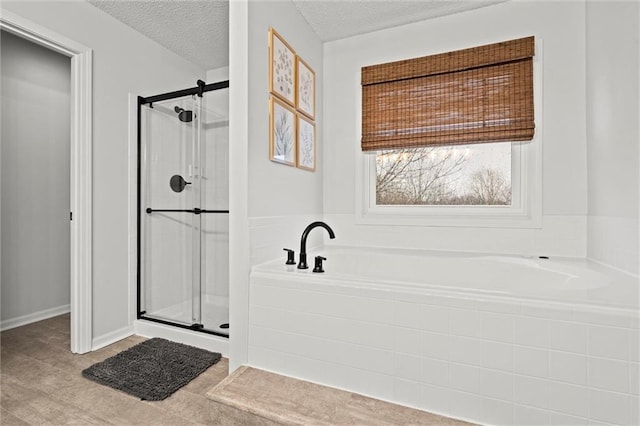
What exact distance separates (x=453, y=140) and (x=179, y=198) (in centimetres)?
224

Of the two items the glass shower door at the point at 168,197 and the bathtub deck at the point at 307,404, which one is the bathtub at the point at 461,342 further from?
the glass shower door at the point at 168,197

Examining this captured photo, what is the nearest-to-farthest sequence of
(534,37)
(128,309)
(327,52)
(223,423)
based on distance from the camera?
(223,423), (534,37), (128,309), (327,52)

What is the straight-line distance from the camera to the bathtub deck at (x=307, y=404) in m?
1.20

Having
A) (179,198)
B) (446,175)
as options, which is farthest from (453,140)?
(179,198)

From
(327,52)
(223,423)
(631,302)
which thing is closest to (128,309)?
(223,423)

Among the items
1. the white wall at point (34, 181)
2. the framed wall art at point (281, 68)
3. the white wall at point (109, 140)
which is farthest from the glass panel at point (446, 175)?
the white wall at point (34, 181)

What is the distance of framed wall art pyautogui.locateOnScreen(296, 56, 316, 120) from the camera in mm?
2367

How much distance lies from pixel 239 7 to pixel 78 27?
146 centimetres

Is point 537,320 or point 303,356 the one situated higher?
point 537,320

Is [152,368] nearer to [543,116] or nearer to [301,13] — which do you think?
[301,13]

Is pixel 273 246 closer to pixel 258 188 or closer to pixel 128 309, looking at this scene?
pixel 258 188

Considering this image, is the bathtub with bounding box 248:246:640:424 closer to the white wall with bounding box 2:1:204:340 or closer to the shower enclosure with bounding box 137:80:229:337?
the shower enclosure with bounding box 137:80:229:337

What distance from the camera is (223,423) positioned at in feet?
4.26

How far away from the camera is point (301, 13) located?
97.0 inches
